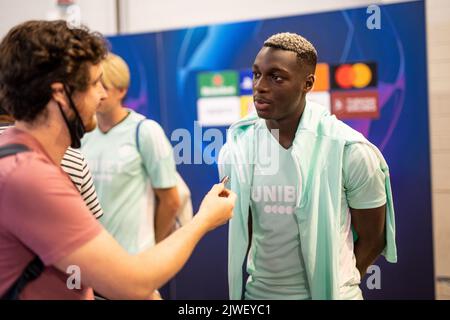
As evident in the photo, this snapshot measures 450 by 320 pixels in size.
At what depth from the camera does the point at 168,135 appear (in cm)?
168

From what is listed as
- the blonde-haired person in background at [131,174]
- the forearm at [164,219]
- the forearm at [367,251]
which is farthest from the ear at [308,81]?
the forearm at [164,219]

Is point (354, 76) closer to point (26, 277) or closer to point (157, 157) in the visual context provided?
point (157, 157)

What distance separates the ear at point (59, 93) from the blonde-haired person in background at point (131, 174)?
0.58 m

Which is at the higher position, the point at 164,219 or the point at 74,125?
the point at 74,125

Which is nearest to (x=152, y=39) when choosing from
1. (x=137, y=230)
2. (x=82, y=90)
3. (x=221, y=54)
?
(x=221, y=54)

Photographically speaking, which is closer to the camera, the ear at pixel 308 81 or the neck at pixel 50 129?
the neck at pixel 50 129

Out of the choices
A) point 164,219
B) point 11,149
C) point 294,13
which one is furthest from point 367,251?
point 294,13

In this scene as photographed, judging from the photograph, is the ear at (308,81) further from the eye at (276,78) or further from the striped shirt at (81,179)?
the striped shirt at (81,179)

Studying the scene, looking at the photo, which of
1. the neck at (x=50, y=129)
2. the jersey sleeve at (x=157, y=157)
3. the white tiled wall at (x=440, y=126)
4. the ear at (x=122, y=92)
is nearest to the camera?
the neck at (x=50, y=129)

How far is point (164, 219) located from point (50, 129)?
0.71 m

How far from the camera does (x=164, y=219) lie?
1.68 metres

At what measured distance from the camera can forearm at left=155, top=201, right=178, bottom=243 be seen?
1.68 meters

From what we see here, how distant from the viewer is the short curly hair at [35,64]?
103 cm
